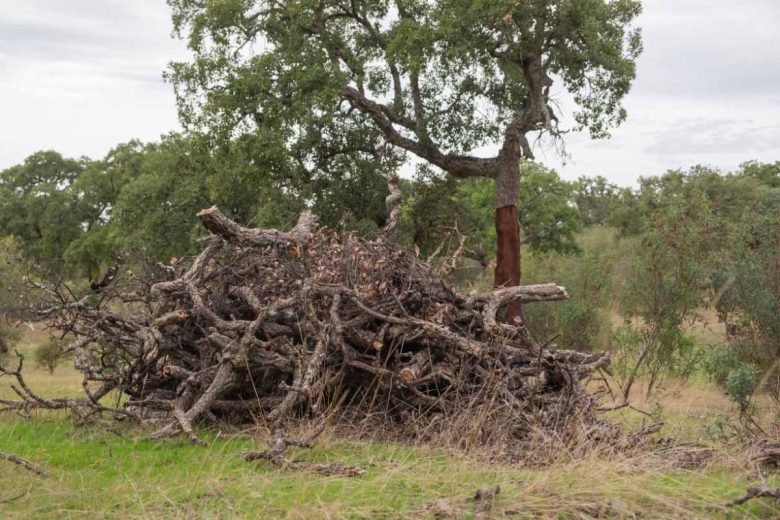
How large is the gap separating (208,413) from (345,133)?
45.0 ft

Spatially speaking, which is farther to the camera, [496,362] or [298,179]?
[298,179]

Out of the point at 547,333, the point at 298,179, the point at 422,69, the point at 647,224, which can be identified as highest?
the point at 422,69

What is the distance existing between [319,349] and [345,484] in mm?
2164

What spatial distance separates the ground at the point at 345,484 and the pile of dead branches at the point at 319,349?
0.60 meters

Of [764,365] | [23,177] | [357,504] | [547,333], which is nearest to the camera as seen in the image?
[357,504]

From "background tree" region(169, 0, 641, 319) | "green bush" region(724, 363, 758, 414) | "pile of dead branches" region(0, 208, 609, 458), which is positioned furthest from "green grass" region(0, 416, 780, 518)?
"background tree" region(169, 0, 641, 319)

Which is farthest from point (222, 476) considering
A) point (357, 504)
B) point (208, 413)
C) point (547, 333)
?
point (547, 333)

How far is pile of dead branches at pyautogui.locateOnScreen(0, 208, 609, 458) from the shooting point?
8438mm

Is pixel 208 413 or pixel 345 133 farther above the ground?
pixel 345 133

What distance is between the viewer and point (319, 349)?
325 inches

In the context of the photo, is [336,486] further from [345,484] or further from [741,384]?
[741,384]

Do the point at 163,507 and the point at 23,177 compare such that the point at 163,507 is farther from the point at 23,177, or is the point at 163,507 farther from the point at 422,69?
the point at 23,177

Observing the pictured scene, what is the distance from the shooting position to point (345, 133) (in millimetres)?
21391

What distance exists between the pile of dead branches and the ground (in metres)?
0.60
